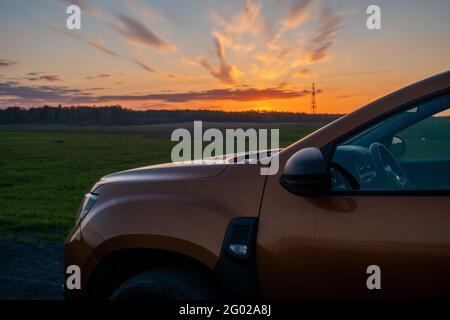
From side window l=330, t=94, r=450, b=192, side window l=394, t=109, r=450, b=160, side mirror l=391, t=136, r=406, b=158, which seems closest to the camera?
side window l=330, t=94, r=450, b=192

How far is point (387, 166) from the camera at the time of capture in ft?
9.44

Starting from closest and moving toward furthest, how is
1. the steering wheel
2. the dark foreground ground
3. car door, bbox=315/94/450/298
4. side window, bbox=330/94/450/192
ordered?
1. car door, bbox=315/94/450/298
2. side window, bbox=330/94/450/192
3. the steering wheel
4. the dark foreground ground

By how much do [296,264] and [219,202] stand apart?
50cm

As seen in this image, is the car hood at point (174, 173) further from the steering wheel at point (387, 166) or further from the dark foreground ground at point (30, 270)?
the dark foreground ground at point (30, 270)

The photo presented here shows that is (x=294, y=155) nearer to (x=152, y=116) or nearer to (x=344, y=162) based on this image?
(x=344, y=162)

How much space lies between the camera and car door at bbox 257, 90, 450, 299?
2135 mm

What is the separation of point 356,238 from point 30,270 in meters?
4.89

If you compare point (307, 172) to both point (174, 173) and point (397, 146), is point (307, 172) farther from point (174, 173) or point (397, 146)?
point (397, 146)

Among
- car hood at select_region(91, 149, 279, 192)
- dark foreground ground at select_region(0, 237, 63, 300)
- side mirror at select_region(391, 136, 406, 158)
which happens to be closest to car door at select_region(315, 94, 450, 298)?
side mirror at select_region(391, 136, 406, 158)

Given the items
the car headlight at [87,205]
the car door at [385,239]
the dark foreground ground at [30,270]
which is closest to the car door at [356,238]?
the car door at [385,239]

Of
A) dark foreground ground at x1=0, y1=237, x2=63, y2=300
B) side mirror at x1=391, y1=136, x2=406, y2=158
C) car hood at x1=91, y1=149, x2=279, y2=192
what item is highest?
side mirror at x1=391, y1=136, x2=406, y2=158

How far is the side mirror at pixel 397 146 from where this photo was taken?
9.77ft

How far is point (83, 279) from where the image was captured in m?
2.92

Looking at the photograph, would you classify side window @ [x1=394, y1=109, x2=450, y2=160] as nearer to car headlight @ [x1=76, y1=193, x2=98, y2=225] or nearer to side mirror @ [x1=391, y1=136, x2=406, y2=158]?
side mirror @ [x1=391, y1=136, x2=406, y2=158]
